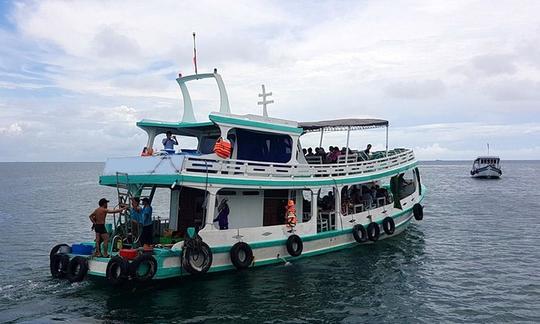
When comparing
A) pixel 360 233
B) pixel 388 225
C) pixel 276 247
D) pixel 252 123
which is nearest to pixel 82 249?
pixel 276 247

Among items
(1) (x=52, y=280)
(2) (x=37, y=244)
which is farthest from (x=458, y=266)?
(2) (x=37, y=244)

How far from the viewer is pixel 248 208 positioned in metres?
Answer: 16.5

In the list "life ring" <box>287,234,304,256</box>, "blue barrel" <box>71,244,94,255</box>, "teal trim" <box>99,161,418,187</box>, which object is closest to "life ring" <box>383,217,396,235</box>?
"teal trim" <box>99,161,418,187</box>

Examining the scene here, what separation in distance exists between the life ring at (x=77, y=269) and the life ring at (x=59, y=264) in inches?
13.8

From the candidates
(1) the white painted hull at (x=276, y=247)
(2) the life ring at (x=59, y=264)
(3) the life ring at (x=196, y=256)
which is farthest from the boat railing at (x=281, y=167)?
(2) the life ring at (x=59, y=264)

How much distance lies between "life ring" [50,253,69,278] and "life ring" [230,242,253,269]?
196 inches

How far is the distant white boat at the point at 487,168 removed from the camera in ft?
262

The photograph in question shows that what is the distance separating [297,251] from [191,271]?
4253 millimetres

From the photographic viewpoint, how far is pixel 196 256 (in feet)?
46.3

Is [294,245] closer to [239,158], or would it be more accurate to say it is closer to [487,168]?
[239,158]

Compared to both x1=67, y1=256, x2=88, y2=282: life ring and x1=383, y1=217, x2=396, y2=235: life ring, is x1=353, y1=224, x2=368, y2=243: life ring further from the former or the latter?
x1=67, y1=256, x2=88, y2=282: life ring

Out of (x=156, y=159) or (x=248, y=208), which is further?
(x=248, y=208)

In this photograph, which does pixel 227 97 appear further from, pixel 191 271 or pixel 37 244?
pixel 37 244

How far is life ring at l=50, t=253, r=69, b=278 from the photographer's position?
568 inches
